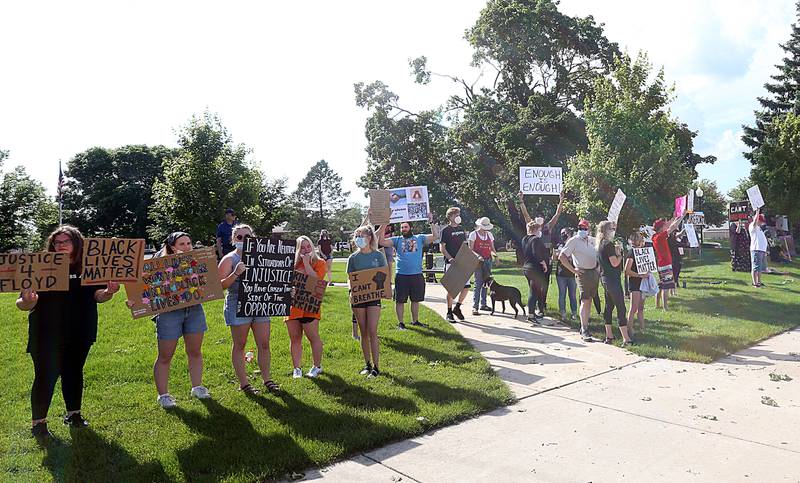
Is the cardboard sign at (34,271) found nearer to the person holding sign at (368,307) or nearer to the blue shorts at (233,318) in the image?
the blue shorts at (233,318)

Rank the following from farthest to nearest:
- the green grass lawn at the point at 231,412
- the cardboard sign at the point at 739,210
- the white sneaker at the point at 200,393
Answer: the cardboard sign at the point at 739,210, the white sneaker at the point at 200,393, the green grass lawn at the point at 231,412

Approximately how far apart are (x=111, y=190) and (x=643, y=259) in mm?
57283

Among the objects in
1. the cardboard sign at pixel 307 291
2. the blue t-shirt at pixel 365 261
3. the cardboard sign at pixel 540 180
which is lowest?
the cardboard sign at pixel 307 291

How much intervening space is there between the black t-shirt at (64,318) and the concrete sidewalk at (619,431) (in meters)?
2.62

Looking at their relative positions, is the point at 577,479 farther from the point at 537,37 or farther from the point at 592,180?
the point at 537,37

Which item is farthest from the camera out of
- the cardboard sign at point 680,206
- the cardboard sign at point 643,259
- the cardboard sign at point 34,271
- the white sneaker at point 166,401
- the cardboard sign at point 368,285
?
the cardboard sign at point 680,206

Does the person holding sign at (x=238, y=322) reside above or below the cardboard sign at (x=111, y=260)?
below

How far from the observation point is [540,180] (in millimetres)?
12961

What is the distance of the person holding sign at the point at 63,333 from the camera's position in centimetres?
462

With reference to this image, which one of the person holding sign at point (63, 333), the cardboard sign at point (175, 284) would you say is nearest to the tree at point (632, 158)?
the cardboard sign at point (175, 284)

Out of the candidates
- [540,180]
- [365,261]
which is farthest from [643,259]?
[365,261]

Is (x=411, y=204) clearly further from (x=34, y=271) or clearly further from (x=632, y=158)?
(x=34, y=271)

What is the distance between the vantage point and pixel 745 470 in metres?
3.85

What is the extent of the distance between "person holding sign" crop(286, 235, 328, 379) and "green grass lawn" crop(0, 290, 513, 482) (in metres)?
0.19
